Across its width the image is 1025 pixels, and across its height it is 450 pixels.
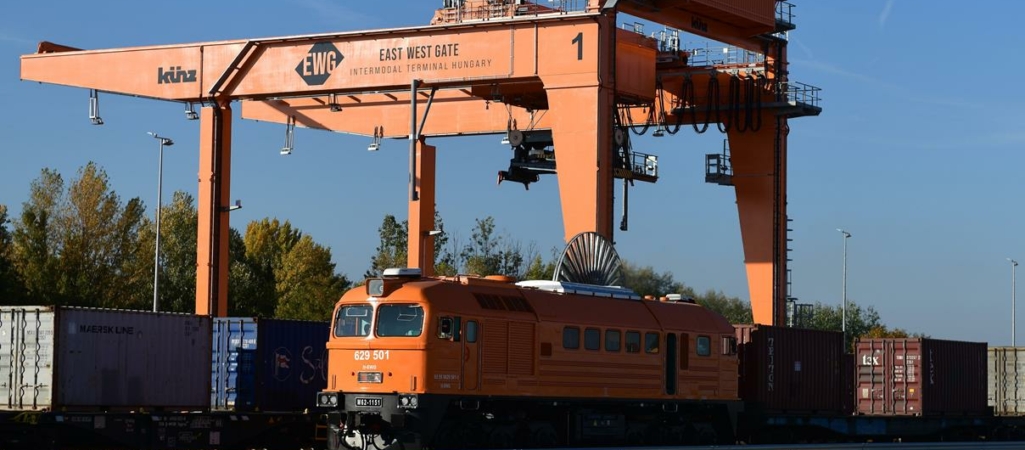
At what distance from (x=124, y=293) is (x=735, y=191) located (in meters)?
30.2

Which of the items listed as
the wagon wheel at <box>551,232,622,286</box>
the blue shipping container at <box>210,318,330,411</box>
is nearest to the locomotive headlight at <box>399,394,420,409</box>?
the blue shipping container at <box>210,318,330,411</box>

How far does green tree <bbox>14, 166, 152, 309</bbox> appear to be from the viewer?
6456cm

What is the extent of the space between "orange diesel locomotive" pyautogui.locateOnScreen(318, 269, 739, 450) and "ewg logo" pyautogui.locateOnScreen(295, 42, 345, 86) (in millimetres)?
18844

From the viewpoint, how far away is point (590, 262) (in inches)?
1406

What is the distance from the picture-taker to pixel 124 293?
222 feet

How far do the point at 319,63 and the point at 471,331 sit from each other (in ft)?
73.7

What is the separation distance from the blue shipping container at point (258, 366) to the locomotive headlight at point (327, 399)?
17.4 feet

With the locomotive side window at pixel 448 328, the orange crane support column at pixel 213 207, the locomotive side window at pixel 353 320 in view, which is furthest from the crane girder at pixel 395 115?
the locomotive side window at pixel 448 328

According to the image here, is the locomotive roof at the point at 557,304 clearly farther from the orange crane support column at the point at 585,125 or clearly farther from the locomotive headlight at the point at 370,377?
the orange crane support column at the point at 585,125

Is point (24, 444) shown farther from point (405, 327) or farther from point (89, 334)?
point (405, 327)

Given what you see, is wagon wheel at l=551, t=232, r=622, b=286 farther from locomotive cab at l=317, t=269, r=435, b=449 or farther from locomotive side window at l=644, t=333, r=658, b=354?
locomotive cab at l=317, t=269, r=435, b=449

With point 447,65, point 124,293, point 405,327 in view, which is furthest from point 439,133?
point 405,327

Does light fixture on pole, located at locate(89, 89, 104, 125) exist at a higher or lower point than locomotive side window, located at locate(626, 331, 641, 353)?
higher

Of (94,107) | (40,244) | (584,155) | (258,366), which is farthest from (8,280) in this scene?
(258,366)
